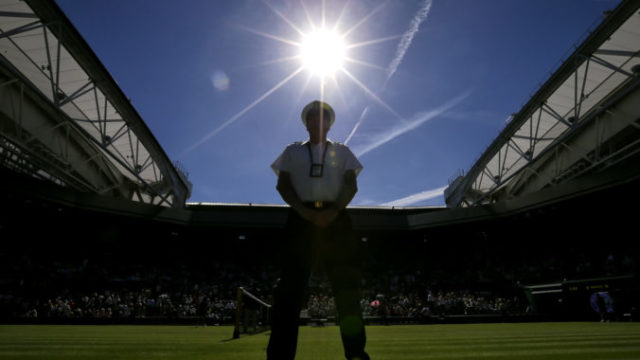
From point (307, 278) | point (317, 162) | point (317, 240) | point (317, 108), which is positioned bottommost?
point (307, 278)

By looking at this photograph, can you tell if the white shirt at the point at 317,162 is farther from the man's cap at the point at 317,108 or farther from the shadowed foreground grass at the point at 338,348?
the shadowed foreground grass at the point at 338,348

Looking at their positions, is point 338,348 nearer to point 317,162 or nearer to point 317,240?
point 317,240

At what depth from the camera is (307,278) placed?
2492 millimetres

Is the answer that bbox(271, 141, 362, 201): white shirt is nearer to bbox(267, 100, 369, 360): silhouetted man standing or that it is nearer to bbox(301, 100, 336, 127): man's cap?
bbox(267, 100, 369, 360): silhouetted man standing

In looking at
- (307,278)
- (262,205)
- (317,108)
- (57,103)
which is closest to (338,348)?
(307,278)

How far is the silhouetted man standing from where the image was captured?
2400mm

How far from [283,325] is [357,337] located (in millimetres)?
507

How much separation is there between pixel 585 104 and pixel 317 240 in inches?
970

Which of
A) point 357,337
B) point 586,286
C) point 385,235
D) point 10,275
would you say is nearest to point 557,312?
point 586,286

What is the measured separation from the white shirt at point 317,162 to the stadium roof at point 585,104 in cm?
1848

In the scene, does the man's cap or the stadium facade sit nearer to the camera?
the man's cap

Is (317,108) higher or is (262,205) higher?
(262,205)

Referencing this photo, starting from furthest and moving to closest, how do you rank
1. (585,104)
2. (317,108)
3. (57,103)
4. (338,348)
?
(585,104) → (57,103) → (338,348) → (317,108)

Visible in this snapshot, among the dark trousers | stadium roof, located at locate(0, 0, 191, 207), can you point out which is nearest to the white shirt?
the dark trousers
